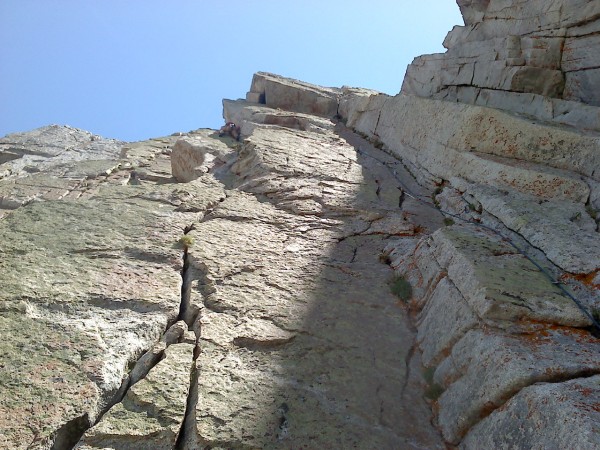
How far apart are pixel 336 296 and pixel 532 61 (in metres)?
6.78

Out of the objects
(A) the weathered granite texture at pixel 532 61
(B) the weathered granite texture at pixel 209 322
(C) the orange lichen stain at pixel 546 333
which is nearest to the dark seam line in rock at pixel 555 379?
(C) the orange lichen stain at pixel 546 333

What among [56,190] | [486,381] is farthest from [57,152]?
[486,381]

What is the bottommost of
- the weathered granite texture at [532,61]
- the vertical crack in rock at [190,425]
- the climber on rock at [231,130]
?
the vertical crack in rock at [190,425]

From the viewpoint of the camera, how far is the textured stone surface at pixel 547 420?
9.02 feet

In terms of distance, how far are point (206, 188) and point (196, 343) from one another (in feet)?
13.1

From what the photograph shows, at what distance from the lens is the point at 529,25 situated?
9750 mm

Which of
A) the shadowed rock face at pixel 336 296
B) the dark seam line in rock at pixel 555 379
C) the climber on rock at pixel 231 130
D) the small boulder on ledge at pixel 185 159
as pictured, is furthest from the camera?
the climber on rock at pixel 231 130

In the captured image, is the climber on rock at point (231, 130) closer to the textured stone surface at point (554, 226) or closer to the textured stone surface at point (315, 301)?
the textured stone surface at point (315, 301)

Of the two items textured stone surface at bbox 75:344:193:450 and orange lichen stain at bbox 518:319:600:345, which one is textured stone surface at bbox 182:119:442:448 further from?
orange lichen stain at bbox 518:319:600:345

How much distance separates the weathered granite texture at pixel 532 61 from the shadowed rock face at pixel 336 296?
2.1 inches

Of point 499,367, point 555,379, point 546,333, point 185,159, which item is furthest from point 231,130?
point 555,379

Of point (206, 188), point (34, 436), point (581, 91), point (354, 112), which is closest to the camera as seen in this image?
point (34, 436)

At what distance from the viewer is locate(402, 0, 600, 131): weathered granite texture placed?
8.38 metres

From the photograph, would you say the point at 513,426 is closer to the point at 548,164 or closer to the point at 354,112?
the point at 548,164
